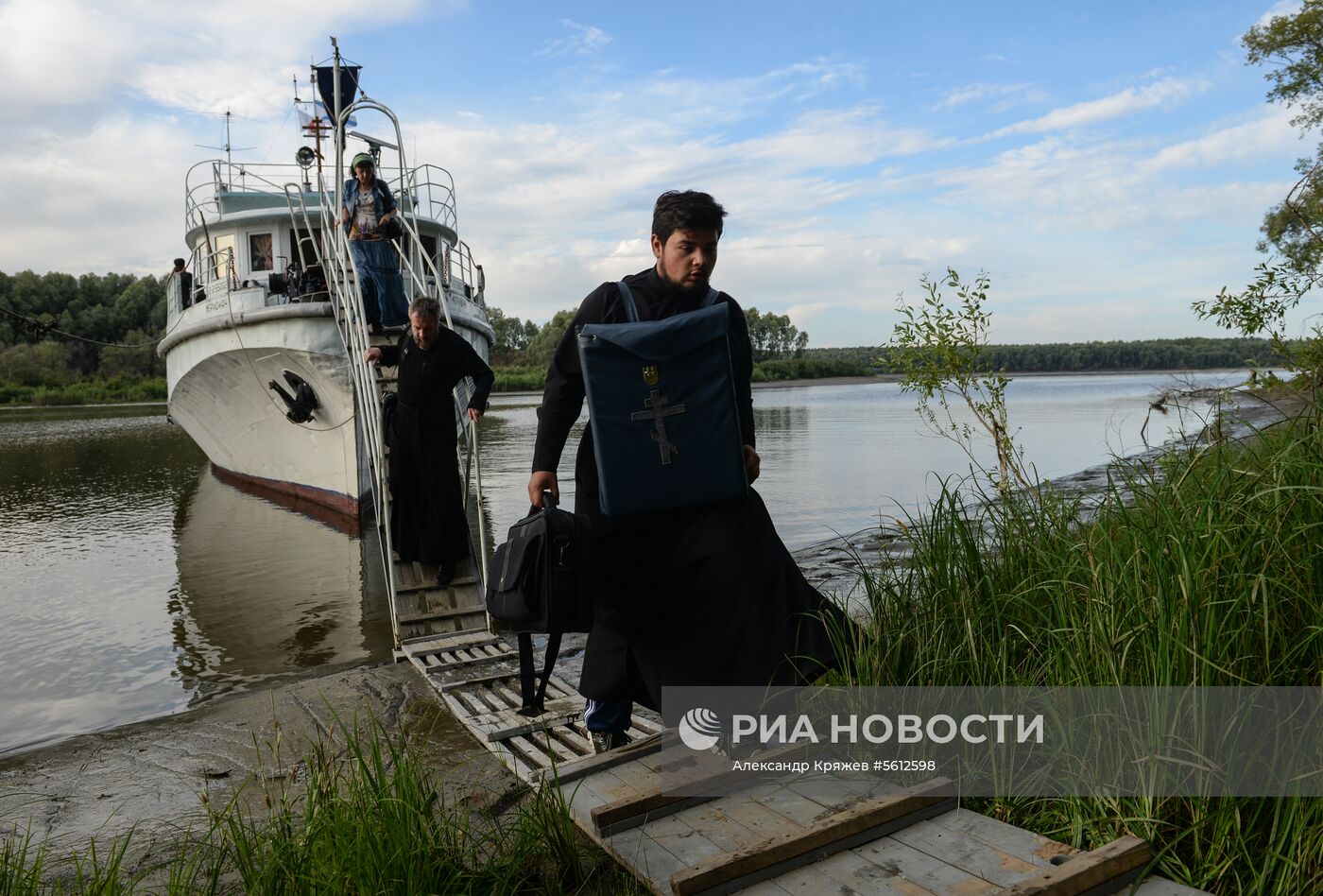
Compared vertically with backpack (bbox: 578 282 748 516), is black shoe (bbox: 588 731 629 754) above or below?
below

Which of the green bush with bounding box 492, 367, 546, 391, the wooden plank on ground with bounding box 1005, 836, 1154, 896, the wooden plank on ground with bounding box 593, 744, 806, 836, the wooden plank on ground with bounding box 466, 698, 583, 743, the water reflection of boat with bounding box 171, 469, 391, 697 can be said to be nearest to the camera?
the wooden plank on ground with bounding box 1005, 836, 1154, 896

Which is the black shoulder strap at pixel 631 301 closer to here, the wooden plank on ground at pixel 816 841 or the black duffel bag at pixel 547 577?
the black duffel bag at pixel 547 577

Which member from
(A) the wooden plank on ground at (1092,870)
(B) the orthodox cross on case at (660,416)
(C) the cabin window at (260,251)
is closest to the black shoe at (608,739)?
(B) the orthodox cross on case at (660,416)

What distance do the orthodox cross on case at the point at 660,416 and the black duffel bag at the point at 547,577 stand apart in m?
0.37

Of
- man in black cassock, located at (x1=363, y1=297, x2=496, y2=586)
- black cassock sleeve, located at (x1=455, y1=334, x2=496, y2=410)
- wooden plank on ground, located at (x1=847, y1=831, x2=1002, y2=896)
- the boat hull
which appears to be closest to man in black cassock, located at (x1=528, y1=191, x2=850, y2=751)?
wooden plank on ground, located at (x1=847, y1=831, x2=1002, y2=896)

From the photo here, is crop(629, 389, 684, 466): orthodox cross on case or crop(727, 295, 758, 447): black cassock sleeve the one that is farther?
crop(727, 295, 758, 447): black cassock sleeve

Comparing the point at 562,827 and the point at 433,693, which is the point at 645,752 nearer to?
the point at 562,827

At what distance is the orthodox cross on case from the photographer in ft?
9.73

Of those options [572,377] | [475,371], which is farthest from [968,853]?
[475,371]

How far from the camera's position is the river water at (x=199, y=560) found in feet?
21.1

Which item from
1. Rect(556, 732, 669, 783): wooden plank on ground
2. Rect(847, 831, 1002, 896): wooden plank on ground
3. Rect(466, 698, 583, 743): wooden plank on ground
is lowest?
Rect(466, 698, 583, 743): wooden plank on ground

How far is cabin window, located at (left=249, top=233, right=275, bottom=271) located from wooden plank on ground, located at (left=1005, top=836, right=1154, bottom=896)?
15255mm

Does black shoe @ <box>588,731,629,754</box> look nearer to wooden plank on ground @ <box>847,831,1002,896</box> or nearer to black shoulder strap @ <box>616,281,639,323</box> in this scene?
wooden plank on ground @ <box>847,831,1002,896</box>

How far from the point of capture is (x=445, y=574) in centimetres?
651
